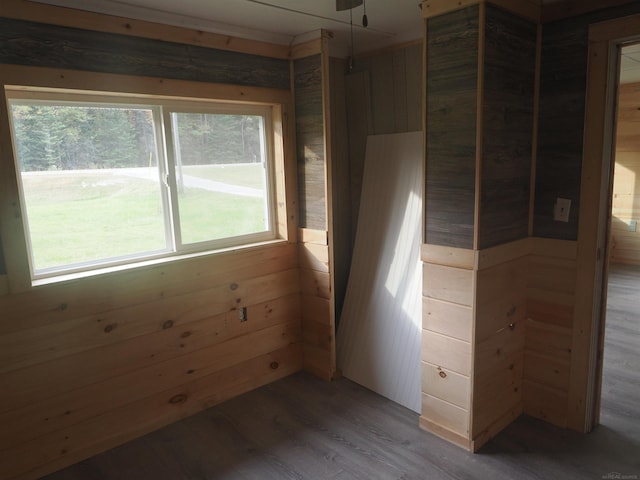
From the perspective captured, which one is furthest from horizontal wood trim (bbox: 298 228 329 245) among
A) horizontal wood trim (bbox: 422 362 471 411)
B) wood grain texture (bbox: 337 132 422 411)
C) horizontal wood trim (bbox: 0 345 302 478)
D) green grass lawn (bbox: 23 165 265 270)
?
horizontal wood trim (bbox: 422 362 471 411)

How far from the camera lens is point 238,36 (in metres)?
2.74

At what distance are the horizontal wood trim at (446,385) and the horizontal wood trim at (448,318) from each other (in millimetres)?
211

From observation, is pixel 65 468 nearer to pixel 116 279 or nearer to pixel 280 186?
pixel 116 279

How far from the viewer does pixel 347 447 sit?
2.43 m

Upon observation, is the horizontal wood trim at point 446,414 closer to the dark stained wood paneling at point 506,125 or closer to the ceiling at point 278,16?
the dark stained wood paneling at point 506,125

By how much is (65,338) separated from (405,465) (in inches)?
70.5

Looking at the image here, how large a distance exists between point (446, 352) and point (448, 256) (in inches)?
20.3

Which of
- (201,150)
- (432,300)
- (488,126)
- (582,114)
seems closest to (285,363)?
(432,300)

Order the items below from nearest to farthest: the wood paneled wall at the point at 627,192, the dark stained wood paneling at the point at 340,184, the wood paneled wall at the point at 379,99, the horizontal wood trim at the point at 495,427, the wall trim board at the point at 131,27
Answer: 1. the wall trim board at the point at 131,27
2. the horizontal wood trim at the point at 495,427
3. the wood paneled wall at the point at 379,99
4. the dark stained wood paneling at the point at 340,184
5. the wood paneled wall at the point at 627,192

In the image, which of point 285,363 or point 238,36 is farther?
point 285,363

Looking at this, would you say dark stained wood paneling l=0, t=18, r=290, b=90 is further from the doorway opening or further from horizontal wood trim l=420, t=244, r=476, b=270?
the doorway opening

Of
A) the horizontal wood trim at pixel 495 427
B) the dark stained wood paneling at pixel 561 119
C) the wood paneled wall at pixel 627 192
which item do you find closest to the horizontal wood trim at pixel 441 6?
the dark stained wood paneling at pixel 561 119

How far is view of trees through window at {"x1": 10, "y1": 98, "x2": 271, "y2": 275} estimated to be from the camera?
2258 millimetres

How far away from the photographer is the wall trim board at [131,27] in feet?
6.63
